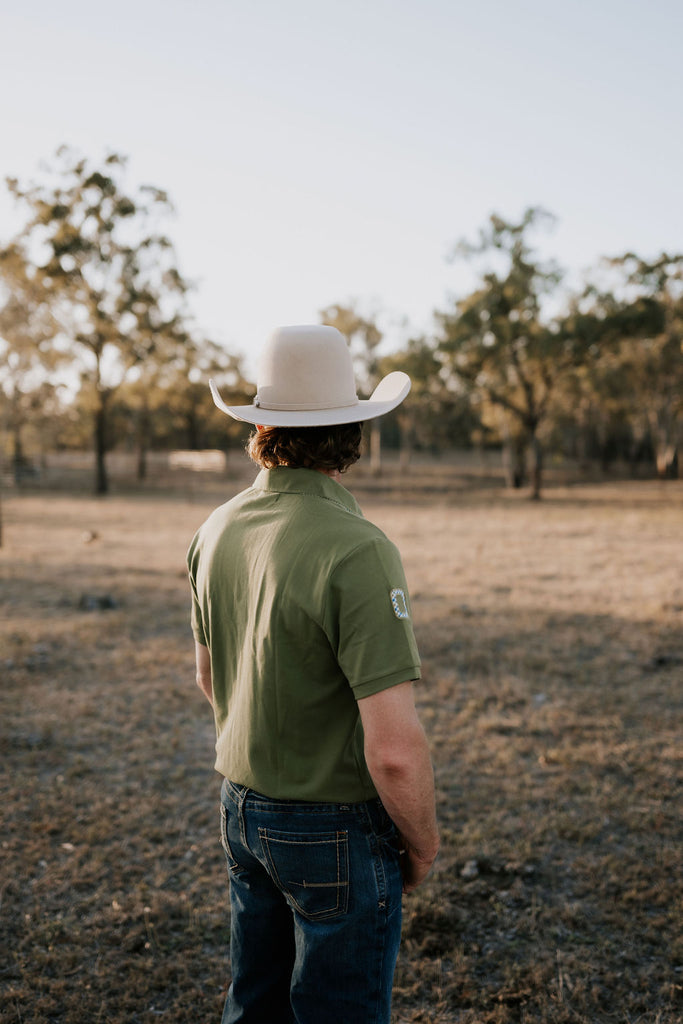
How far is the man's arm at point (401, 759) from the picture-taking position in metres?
1.51

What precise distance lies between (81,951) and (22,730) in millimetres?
2562

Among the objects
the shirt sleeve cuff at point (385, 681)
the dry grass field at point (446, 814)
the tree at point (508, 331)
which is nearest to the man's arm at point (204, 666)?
the shirt sleeve cuff at point (385, 681)

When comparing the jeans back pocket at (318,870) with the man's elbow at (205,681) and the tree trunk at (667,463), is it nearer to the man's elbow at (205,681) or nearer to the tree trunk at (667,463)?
the man's elbow at (205,681)

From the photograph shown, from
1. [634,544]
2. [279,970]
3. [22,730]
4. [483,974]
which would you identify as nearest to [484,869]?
[483,974]

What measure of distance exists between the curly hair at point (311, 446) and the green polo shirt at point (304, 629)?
39 mm

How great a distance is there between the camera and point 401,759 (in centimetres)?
154

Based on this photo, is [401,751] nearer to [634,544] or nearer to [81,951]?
[81,951]

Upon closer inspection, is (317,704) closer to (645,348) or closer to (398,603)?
(398,603)

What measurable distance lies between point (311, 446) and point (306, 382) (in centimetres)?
17

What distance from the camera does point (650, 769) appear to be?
475 centimetres

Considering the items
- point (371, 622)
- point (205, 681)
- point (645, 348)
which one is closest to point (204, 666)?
point (205, 681)

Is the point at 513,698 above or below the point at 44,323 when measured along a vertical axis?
below

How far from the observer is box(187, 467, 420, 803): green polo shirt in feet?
4.90

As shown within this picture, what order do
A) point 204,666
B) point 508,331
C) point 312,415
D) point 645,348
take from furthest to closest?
1. point 645,348
2. point 508,331
3. point 204,666
4. point 312,415
